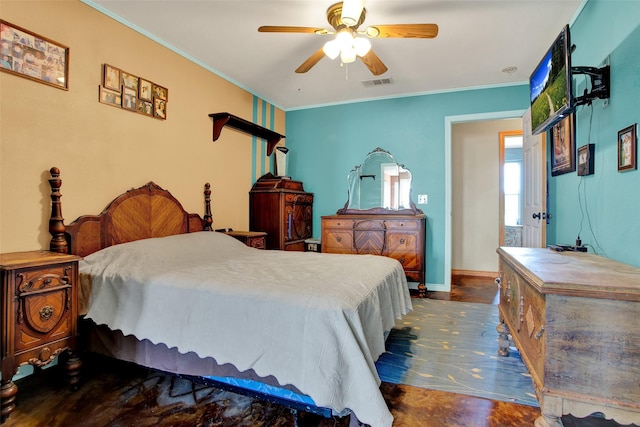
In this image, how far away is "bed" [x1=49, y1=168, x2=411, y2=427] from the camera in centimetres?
139

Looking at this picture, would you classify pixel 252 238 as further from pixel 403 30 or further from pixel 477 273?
pixel 477 273

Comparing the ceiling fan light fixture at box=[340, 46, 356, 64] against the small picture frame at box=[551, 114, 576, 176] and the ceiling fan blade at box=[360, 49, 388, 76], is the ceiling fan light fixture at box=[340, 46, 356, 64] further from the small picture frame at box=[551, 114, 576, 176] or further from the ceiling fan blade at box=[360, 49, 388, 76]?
the small picture frame at box=[551, 114, 576, 176]

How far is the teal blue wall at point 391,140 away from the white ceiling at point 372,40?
23 cm

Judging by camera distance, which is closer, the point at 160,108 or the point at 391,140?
the point at 160,108

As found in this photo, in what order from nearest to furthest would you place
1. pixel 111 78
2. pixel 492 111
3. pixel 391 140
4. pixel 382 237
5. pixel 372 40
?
pixel 111 78
pixel 372 40
pixel 492 111
pixel 382 237
pixel 391 140

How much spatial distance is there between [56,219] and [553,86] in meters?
3.34

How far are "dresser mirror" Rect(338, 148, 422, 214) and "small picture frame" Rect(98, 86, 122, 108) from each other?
2.91 metres

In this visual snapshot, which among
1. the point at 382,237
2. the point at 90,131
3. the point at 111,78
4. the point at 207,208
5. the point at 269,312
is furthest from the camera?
the point at 382,237

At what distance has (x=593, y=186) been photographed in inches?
85.8

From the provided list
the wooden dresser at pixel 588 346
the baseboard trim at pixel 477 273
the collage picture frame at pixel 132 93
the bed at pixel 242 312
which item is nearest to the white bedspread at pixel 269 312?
the bed at pixel 242 312

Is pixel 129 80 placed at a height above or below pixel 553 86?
above

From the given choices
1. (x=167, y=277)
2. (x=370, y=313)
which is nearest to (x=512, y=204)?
(x=370, y=313)

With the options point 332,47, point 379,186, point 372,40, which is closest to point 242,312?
point 332,47

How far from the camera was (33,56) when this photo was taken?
2.09 m
